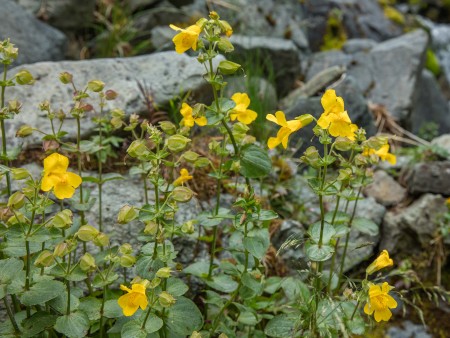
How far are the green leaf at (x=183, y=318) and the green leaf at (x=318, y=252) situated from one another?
42 centimetres

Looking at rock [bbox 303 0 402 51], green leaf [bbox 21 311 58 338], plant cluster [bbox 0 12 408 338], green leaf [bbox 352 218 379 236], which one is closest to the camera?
plant cluster [bbox 0 12 408 338]

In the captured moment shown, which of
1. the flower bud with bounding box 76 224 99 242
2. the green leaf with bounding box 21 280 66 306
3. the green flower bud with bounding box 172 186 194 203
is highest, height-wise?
the green flower bud with bounding box 172 186 194 203

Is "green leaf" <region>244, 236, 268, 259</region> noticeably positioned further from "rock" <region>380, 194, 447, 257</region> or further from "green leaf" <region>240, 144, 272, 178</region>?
"rock" <region>380, 194, 447, 257</region>

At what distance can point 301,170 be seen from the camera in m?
3.58

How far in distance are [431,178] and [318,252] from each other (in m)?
1.73

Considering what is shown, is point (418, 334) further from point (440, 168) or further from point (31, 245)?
point (31, 245)

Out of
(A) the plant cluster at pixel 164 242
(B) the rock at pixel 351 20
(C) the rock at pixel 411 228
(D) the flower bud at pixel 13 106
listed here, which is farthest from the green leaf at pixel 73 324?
(B) the rock at pixel 351 20

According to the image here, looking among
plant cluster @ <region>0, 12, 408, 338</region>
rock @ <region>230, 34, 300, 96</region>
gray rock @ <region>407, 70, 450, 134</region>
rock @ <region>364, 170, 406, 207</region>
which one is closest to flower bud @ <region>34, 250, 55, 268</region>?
plant cluster @ <region>0, 12, 408, 338</region>

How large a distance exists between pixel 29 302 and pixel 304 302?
2.95 ft

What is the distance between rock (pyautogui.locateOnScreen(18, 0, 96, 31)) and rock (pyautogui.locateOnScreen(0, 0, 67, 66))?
0.33 meters

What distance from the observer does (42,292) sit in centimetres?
178

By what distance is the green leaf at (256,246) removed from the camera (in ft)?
6.30

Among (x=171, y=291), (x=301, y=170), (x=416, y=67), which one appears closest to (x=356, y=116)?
(x=301, y=170)

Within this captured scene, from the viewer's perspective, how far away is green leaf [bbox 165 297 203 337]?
1866 millimetres
